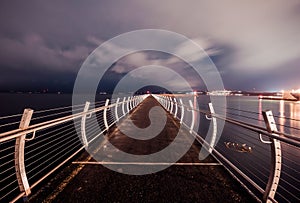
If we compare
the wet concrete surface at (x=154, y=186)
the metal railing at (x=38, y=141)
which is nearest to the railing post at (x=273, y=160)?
the wet concrete surface at (x=154, y=186)

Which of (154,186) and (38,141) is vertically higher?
(154,186)

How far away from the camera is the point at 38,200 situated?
2.74 meters

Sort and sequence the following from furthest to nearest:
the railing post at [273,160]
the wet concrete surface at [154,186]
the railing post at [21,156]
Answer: the wet concrete surface at [154,186]
the railing post at [21,156]
the railing post at [273,160]

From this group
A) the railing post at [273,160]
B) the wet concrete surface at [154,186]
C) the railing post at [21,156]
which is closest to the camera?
the railing post at [273,160]

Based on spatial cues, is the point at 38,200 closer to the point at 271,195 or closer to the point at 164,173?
the point at 164,173

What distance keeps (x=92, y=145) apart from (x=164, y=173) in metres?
2.76

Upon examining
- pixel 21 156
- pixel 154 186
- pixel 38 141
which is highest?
pixel 21 156

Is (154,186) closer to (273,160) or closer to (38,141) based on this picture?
(273,160)

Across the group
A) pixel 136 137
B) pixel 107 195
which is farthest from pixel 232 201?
pixel 136 137

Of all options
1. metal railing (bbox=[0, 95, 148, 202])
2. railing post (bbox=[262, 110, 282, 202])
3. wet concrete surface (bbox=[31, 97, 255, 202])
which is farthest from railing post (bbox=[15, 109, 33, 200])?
railing post (bbox=[262, 110, 282, 202])

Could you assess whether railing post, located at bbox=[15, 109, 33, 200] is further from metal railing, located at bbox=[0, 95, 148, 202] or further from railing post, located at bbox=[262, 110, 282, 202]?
railing post, located at bbox=[262, 110, 282, 202]

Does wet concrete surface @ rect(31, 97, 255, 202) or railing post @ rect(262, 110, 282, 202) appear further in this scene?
wet concrete surface @ rect(31, 97, 255, 202)

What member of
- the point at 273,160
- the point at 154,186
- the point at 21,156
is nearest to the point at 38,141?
the point at 21,156

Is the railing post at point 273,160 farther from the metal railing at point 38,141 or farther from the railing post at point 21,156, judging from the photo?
the railing post at point 21,156
